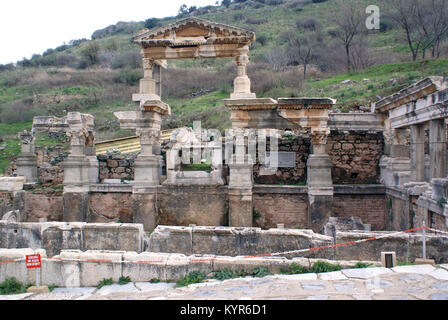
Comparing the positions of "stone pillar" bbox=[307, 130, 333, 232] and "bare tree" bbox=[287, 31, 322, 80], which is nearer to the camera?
"stone pillar" bbox=[307, 130, 333, 232]

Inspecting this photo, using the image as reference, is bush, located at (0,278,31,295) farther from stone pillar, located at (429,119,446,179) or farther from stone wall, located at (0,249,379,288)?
stone pillar, located at (429,119,446,179)

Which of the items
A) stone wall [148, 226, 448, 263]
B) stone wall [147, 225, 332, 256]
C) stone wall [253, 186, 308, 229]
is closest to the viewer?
stone wall [148, 226, 448, 263]

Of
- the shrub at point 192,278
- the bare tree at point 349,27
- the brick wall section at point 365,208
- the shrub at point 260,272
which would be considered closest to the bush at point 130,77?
the bare tree at point 349,27

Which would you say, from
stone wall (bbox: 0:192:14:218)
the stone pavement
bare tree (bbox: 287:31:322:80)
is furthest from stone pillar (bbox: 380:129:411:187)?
bare tree (bbox: 287:31:322:80)

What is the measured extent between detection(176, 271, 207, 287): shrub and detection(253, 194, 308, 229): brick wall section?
18.4 ft

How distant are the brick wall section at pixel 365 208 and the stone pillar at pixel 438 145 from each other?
2.40 m

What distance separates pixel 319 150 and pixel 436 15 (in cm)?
2062

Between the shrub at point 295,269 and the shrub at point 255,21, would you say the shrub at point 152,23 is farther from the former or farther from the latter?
the shrub at point 295,269

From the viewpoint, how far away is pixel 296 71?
92.5 feet

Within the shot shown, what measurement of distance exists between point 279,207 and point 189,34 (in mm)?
6315

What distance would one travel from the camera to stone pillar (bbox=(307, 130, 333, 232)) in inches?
415
